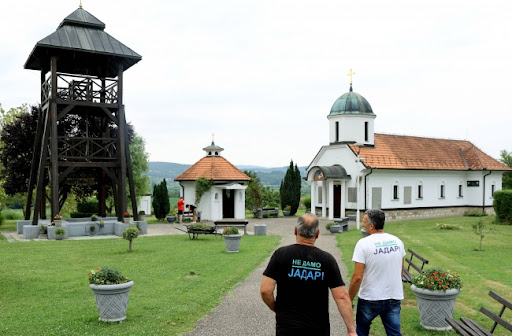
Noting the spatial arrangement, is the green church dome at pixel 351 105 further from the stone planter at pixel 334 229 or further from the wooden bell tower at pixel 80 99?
the wooden bell tower at pixel 80 99

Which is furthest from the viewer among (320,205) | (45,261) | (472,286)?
(320,205)

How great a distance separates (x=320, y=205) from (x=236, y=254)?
764 inches

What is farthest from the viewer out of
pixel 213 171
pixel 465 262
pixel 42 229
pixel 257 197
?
pixel 257 197

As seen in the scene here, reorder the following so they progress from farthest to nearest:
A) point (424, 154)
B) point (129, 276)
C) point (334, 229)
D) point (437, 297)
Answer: point (424, 154) < point (334, 229) < point (129, 276) < point (437, 297)

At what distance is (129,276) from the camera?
12594 millimetres

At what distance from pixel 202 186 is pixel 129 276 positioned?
20.9 m

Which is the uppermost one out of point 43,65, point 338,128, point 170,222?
point 43,65

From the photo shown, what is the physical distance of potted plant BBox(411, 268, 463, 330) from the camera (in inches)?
312

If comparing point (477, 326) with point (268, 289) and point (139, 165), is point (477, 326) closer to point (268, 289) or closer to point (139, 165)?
point (268, 289)

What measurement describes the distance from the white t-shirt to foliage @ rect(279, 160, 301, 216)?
3400cm

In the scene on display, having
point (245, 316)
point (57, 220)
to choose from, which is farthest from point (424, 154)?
point (245, 316)

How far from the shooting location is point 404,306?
31.9ft

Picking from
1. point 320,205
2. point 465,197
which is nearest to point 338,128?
point 320,205

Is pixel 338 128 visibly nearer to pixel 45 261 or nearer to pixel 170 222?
pixel 170 222
